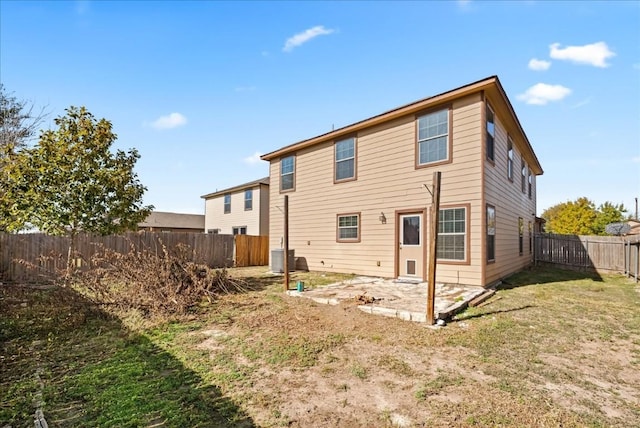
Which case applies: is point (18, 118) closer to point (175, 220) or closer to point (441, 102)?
point (441, 102)

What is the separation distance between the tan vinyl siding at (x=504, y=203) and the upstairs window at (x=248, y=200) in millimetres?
14780

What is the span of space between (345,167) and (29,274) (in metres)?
10.9

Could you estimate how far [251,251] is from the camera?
16.5 meters

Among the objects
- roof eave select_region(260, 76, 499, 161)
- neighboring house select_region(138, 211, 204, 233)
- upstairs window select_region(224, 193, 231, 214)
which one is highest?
roof eave select_region(260, 76, 499, 161)

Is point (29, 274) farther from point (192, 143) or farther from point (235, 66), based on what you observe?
point (235, 66)

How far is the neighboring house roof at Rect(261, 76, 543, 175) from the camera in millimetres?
7859

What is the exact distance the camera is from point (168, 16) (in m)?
8.08

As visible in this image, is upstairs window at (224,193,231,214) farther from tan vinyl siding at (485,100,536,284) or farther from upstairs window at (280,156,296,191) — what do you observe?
tan vinyl siding at (485,100,536,284)

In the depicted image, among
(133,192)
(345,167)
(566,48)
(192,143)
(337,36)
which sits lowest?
(133,192)

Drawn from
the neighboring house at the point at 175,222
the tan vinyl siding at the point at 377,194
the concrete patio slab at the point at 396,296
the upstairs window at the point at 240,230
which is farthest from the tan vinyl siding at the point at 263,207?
the neighboring house at the point at 175,222

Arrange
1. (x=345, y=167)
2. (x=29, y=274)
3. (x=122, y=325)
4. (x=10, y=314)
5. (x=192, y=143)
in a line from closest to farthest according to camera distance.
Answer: (x=122, y=325) → (x=10, y=314) → (x=29, y=274) → (x=345, y=167) → (x=192, y=143)

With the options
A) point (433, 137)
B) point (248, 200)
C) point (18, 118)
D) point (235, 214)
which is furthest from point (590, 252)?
point (18, 118)

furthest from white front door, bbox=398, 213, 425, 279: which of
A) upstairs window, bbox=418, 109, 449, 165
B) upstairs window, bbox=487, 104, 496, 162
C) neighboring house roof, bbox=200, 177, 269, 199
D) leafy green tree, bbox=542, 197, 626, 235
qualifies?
leafy green tree, bbox=542, 197, 626, 235

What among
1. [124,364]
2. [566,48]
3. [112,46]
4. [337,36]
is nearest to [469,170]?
[566,48]
